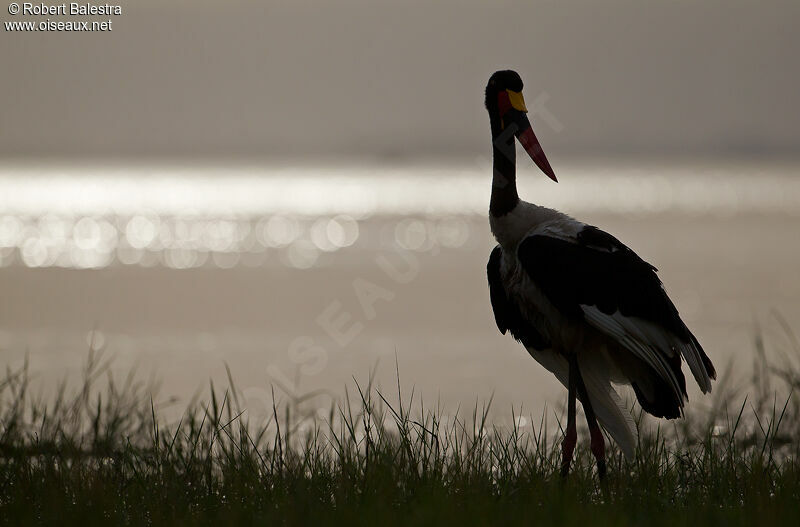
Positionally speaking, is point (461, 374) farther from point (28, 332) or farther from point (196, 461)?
point (196, 461)

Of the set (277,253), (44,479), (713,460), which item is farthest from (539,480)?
(277,253)

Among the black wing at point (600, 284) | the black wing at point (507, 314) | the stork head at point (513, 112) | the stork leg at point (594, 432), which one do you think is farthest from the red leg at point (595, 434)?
the stork head at point (513, 112)

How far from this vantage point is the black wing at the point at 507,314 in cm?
601

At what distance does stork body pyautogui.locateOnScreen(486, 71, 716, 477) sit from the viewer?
18.4 feet

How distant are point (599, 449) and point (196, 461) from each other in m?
1.82

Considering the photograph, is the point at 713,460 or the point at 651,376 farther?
the point at 651,376

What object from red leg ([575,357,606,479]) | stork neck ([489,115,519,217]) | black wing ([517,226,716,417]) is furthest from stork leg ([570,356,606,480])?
stork neck ([489,115,519,217])

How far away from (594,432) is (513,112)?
1.63 m

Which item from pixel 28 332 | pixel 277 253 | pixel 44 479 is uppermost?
pixel 277 253

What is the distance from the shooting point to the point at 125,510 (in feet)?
14.9

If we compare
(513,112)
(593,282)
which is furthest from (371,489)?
(513,112)

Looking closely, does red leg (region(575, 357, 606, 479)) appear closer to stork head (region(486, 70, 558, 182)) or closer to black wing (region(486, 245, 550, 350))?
black wing (region(486, 245, 550, 350))

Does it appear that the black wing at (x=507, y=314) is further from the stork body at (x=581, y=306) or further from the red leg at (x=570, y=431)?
the red leg at (x=570, y=431)

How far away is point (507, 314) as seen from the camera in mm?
6066
